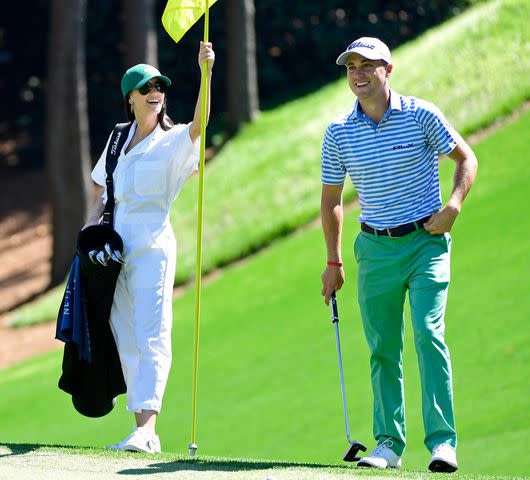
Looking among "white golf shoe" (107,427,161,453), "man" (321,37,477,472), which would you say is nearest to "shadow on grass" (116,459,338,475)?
"man" (321,37,477,472)

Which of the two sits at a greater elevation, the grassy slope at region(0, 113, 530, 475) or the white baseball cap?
the white baseball cap

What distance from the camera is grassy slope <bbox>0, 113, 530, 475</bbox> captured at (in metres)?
9.62

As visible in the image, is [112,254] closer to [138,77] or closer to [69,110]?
[138,77]

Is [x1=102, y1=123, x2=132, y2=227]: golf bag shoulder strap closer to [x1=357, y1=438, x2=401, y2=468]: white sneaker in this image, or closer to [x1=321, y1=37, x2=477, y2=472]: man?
[x1=321, y1=37, x2=477, y2=472]: man

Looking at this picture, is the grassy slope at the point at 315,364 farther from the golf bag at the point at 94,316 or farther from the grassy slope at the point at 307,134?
the golf bag at the point at 94,316

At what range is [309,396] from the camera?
36.1 ft

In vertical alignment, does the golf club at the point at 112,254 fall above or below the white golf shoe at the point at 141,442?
above

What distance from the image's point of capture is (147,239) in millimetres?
7113

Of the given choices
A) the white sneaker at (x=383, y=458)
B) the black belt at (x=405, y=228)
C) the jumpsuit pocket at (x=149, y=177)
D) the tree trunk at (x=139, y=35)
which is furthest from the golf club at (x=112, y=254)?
the tree trunk at (x=139, y=35)

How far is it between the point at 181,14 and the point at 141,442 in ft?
7.80

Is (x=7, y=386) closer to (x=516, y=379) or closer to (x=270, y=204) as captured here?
(x=270, y=204)

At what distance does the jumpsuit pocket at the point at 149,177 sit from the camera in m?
7.10

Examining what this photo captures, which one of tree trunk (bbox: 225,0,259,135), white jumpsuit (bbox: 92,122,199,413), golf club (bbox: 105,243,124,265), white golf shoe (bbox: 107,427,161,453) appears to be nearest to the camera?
white golf shoe (bbox: 107,427,161,453)

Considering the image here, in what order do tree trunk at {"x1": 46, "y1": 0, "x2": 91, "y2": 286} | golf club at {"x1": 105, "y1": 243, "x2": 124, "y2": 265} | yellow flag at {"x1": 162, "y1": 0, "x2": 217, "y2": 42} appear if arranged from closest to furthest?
golf club at {"x1": 105, "y1": 243, "x2": 124, "y2": 265} → yellow flag at {"x1": 162, "y1": 0, "x2": 217, "y2": 42} → tree trunk at {"x1": 46, "y1": 0, "x2": 91, "y2": 286}
